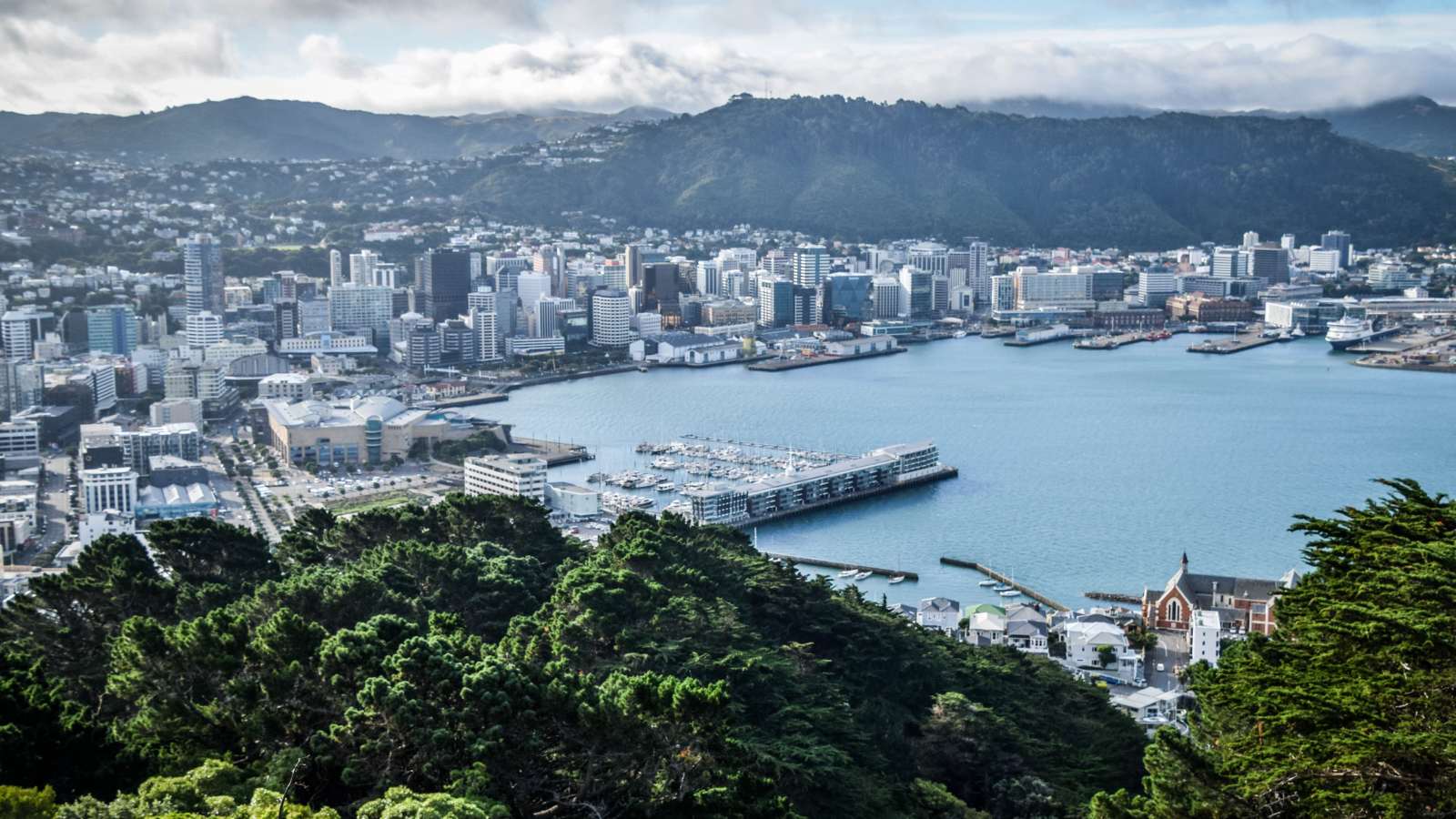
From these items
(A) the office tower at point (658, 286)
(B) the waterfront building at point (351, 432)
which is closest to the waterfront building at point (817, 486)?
(B) the waterfront building at point (351, 432)

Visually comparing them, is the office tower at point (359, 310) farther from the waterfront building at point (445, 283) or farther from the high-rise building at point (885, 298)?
the high-rise building at point (885, 298)

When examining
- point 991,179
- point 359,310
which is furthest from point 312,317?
point 991,179

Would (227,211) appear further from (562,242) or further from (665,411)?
(665,411)

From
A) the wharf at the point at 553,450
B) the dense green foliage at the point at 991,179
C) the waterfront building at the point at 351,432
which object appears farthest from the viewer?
the dense green foliage at the point at 991,179

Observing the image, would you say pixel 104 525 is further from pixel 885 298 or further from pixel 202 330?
pixel 885 298

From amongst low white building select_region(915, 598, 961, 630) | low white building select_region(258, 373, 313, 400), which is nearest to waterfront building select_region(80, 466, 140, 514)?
low white building select_region(258, 373, 313, 400)
